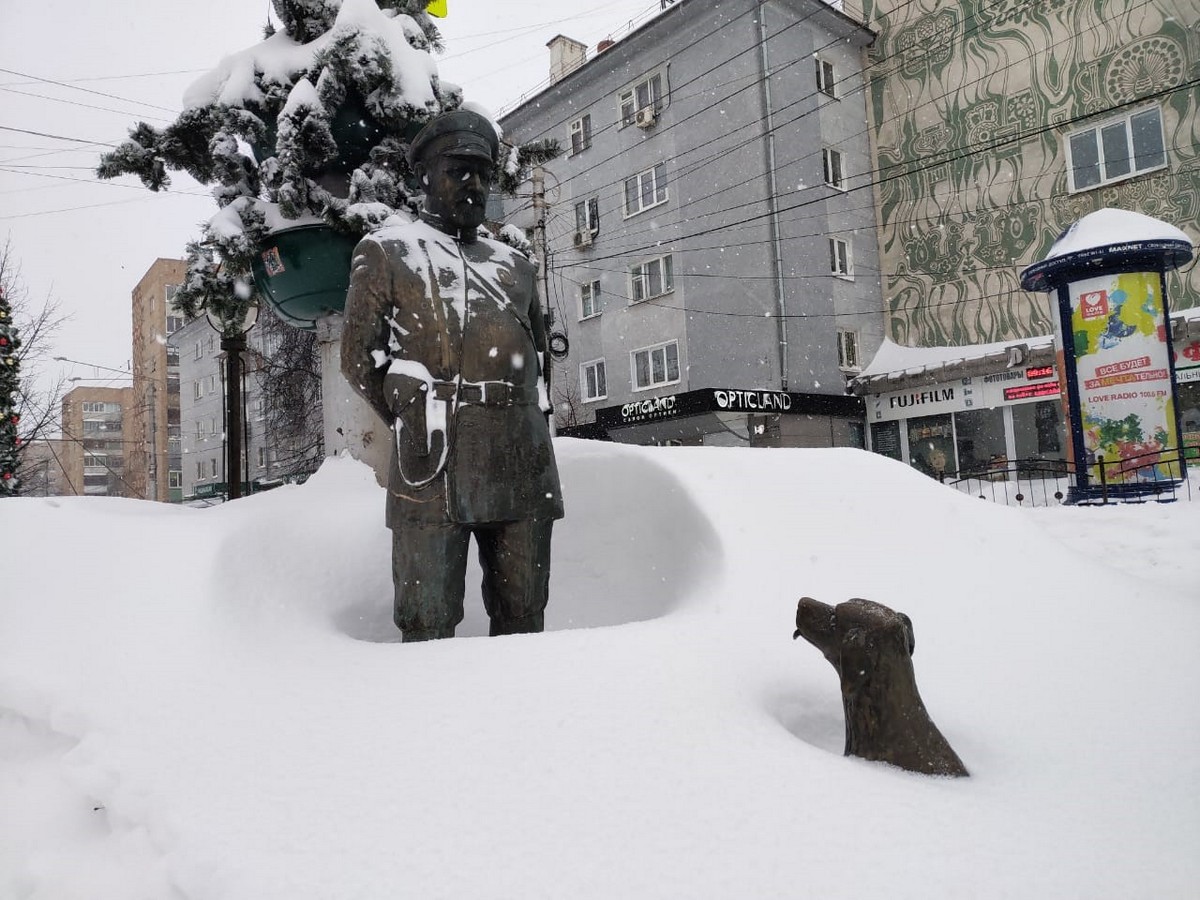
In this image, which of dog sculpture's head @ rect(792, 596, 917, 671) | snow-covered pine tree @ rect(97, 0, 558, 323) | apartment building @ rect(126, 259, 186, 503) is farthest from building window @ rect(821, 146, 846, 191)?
dog sculpture's head @ rect(792, 596, 917, 671)

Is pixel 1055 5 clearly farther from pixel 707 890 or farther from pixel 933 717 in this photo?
pixel 707 890

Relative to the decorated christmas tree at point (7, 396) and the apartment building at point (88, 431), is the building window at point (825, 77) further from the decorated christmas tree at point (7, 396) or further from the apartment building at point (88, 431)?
the decorated christmas tree at point (7, 396)

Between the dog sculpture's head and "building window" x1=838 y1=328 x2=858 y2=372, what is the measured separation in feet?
55.4

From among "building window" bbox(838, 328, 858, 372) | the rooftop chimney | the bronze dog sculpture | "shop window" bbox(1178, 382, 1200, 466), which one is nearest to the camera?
the bronze dog sculpture

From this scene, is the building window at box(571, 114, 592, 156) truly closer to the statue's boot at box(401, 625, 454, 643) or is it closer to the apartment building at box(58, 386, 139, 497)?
the apartment building at box(58, 386, 139, 497)

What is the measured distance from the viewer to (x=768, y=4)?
17062 mm

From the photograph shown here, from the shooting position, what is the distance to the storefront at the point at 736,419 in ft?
51.7

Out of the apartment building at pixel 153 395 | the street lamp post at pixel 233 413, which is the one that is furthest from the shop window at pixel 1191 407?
the apartment building at pixel 153 395

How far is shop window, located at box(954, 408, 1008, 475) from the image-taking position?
53.0 ft

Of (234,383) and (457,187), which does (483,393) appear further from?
(234,383)

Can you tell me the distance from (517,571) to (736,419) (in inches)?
552

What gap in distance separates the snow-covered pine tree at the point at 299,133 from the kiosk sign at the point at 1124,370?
754 centimetres

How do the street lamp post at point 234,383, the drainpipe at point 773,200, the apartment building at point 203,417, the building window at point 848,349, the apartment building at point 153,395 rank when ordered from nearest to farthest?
the street lamp post at point 234,383
the drainpipe at point 773,200
the building window at point 848,349
the apartment building at point 153,395
the apartment building at point 203,417

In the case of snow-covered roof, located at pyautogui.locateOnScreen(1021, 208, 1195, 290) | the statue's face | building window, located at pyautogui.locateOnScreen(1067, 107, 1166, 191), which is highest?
building window, located at pyautogui.locateOnScreen(1067, 107, 1166, 191)
